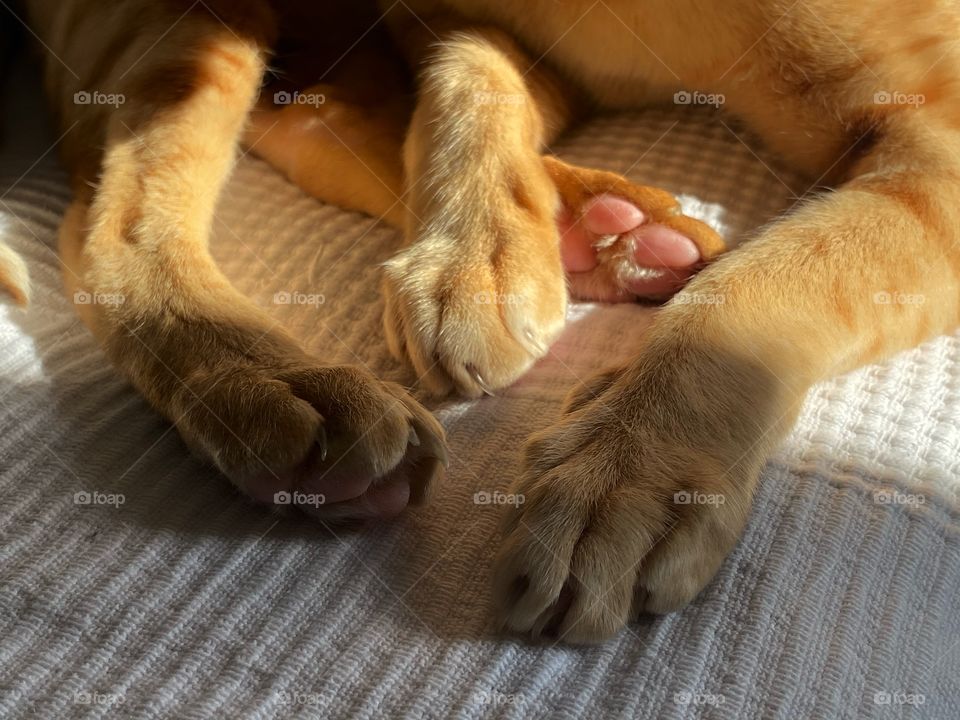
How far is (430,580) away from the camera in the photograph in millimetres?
681

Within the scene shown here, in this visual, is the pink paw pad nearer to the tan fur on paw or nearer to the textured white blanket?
the textured white blanket

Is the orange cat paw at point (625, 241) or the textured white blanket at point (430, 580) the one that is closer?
the textured white blanket at point (430, 580)

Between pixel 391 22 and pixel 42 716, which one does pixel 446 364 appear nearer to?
pixel 42 716

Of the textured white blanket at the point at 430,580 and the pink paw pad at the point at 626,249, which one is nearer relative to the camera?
the textured white blanket at the point at 430,580

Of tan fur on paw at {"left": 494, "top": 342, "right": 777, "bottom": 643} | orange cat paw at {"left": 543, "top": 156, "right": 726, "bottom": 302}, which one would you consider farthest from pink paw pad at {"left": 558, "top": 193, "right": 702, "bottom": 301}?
tan fur on paw at {"left": 494, "top": 342, "right": 777, "bottom": 643}

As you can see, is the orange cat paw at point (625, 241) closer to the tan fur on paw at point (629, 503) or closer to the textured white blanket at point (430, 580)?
the textured white blanket at point (430, 580)

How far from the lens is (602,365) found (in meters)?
0.86

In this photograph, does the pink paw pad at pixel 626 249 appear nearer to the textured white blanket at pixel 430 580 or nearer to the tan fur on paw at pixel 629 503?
the textured white blanket at pixel 430 580

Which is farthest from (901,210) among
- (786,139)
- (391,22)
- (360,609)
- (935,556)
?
(391,22)

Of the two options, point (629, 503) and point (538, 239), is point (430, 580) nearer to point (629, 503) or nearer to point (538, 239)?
point (629, 503)

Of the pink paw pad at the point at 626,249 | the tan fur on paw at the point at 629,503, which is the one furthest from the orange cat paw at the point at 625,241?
the tan fur on paw at the point at 629,503

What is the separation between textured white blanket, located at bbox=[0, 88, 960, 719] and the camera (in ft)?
1.98

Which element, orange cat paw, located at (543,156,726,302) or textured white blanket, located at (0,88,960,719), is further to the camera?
orange cat paw, located at (543,156,726,302)

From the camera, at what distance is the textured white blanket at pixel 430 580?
1.98 ft
